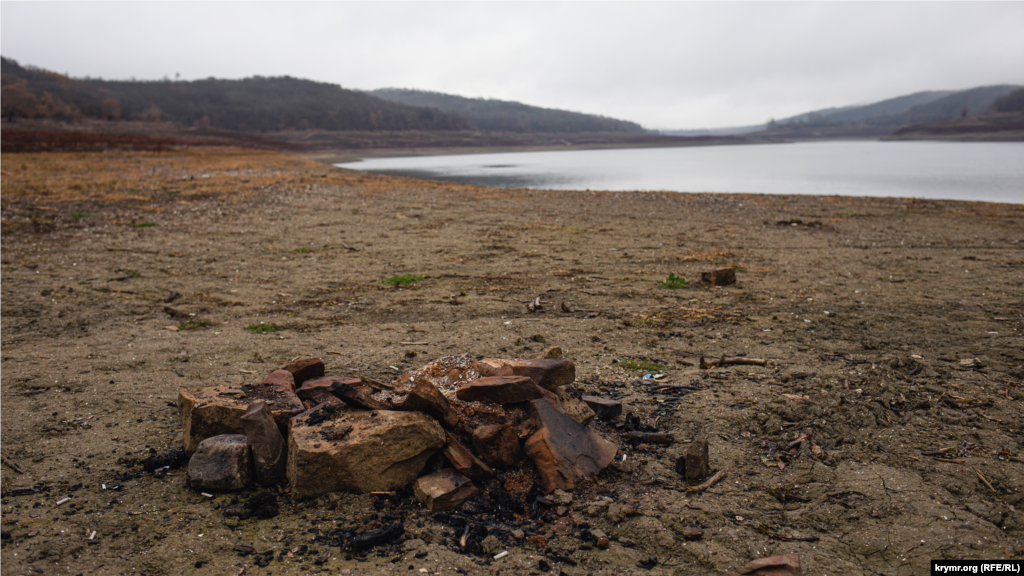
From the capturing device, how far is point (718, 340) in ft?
22.6

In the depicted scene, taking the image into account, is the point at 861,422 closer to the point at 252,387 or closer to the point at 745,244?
the point at 252,387

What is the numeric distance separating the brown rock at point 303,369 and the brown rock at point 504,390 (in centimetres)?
164

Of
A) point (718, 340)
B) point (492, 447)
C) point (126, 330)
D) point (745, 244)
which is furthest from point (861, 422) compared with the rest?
point (745, 244)

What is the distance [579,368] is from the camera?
19.8 ft

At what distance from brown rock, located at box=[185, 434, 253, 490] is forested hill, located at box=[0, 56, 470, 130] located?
105 meters

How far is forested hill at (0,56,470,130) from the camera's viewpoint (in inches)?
4313

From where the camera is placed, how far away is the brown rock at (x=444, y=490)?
3648 mm

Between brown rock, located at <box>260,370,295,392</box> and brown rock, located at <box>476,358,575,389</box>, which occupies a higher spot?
brown rock, located at <box>476,358,575,389</box>

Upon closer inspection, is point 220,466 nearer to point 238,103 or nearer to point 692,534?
point 692,534

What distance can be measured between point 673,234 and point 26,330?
43.4 feet

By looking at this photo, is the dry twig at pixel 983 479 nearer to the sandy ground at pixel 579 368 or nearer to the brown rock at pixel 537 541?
the sandy ground at pixel 579 368

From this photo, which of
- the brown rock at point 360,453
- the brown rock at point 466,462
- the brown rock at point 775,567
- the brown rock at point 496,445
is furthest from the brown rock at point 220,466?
the brown rock at point 775,567

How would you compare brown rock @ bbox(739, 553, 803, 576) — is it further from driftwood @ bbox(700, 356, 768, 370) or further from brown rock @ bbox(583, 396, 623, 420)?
driftwood @ bbox(700, 356, 768, 370)

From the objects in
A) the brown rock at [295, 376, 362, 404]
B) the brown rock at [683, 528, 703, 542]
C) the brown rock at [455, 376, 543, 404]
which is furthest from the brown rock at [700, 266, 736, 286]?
the brown rock at [295, 376, 362, 404]
